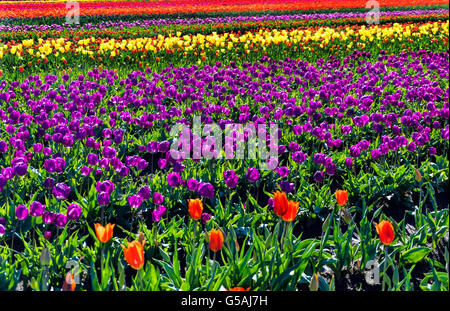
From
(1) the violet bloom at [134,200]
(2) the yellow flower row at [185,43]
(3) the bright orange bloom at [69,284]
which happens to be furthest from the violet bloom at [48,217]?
(2) the yellow flower row at [185,43]

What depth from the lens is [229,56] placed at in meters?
9.31

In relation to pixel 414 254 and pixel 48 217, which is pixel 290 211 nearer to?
pixel 414 254

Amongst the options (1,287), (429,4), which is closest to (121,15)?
(429,4)

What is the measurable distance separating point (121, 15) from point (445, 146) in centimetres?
1806

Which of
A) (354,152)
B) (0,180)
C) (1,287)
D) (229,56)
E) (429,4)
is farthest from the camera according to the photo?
(429,4)

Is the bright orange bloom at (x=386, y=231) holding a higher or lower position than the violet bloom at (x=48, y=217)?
higher

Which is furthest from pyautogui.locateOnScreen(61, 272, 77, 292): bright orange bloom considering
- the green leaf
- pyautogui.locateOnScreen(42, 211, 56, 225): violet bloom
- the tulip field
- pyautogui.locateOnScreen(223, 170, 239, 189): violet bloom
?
the green leaf

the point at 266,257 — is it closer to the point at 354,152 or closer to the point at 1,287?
the point at 1,287

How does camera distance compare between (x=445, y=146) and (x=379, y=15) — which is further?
(x=379, y=15)

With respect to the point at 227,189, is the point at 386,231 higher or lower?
higher

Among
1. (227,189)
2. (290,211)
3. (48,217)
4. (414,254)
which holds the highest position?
(290,211)

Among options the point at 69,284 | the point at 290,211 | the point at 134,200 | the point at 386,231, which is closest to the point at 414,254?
the point at 386,231

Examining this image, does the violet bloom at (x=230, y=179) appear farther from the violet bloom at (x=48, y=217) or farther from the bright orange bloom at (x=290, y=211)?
the violet bloom at (x=48, y=217)
